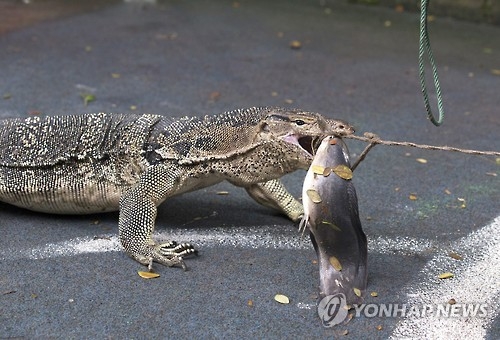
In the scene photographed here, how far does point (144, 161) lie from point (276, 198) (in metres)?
1.03

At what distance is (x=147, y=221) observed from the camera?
5.07m

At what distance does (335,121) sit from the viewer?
15.0ft

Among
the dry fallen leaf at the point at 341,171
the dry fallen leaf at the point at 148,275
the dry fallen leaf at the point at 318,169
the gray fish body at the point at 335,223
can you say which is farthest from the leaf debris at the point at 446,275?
the dry fallen leaf at the point at 148,275

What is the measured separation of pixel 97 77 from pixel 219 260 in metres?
4.54

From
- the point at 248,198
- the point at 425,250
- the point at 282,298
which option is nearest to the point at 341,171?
the point at 282,298

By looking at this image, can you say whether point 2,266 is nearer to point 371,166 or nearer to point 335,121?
point 335,121

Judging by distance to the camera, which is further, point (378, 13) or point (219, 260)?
point (378, 13)

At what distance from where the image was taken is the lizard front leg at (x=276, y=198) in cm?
569

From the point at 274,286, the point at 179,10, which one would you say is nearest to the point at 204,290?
the point at 274,286

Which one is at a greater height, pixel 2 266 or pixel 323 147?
pixel 323 147

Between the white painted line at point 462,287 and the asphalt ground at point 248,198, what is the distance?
0.01 m

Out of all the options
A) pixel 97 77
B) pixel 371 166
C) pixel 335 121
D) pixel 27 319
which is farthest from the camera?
pixel 97 77

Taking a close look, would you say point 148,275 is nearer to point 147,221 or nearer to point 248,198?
point 147,221

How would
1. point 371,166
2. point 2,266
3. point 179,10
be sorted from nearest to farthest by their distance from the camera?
point 2,266 < point 371,166 < point 179,10
